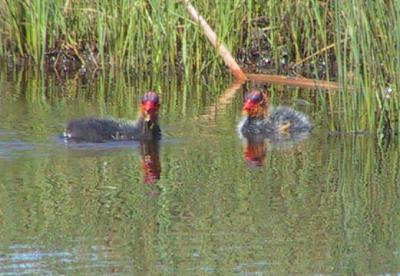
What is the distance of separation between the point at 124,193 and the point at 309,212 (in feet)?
3.85

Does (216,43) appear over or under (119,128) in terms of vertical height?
over

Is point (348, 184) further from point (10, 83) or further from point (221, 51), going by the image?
point (10, 83)

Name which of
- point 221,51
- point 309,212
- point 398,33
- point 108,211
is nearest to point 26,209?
point 108,211

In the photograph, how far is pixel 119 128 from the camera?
9875 millimetres

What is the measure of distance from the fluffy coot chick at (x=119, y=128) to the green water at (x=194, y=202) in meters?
0.10

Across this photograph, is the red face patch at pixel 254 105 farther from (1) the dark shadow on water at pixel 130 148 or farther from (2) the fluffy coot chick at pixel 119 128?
(1) the dark shadow on water at pixel 130 148

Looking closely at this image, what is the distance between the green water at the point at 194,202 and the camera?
6.23m

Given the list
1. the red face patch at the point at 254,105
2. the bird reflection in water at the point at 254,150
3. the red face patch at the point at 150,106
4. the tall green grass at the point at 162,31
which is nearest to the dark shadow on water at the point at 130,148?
the red face patch at the point at 150,106

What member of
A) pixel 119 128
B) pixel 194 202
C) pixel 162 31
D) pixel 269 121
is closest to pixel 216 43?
pixel 162 31

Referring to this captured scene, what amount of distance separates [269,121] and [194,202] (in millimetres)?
3095

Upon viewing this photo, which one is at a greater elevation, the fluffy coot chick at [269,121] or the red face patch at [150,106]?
the red face patch at [150,106]

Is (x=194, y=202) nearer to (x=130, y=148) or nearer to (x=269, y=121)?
(x=130, y=148)

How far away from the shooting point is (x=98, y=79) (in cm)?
1345

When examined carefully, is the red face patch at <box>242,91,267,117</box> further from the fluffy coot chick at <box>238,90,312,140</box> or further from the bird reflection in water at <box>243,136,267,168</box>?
the bird reflection in water at <box>243,136,267,168</box>
